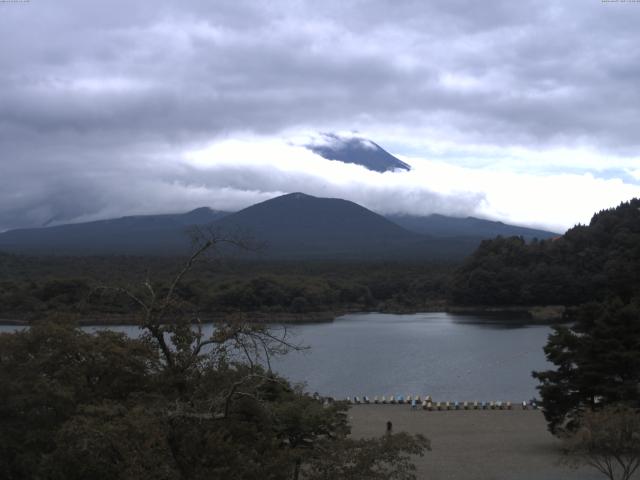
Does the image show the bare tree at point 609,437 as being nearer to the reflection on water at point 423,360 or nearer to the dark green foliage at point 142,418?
the dark green foliage at point 142,418

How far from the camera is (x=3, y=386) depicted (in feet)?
25.7

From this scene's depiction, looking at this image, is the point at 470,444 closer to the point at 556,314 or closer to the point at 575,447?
the point at 575,447

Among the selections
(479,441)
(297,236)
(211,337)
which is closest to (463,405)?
(479,441)

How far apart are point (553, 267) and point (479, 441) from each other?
131 feet

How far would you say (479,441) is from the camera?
14.9 metres

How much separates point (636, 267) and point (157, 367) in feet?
98.6

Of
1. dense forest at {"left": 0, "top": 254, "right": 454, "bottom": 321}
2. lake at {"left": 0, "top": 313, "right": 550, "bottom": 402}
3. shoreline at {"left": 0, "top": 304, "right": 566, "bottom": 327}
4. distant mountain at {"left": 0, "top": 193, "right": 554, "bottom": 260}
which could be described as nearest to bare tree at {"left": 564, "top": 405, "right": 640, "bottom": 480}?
lake at {"left": 0, "top": 313, "right": 550, "bottom": 402}

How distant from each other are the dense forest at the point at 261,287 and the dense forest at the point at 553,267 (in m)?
3.74

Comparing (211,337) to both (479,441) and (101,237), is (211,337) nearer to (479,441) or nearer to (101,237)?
(479,441)

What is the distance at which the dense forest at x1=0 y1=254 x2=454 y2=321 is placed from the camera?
1634 inches

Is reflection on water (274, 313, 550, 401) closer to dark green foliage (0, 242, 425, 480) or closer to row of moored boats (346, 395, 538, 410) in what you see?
row of moored boats (346, 395, 538, 410)

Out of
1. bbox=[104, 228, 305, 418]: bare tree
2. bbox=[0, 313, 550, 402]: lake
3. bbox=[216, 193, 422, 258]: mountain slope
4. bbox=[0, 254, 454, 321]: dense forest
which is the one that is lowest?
bbox=[0, 313, 550, 402]: lake

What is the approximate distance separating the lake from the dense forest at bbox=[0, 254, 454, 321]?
393 cm

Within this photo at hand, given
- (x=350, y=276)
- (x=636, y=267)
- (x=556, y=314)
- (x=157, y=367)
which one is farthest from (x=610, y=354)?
(x=350, y=276)
